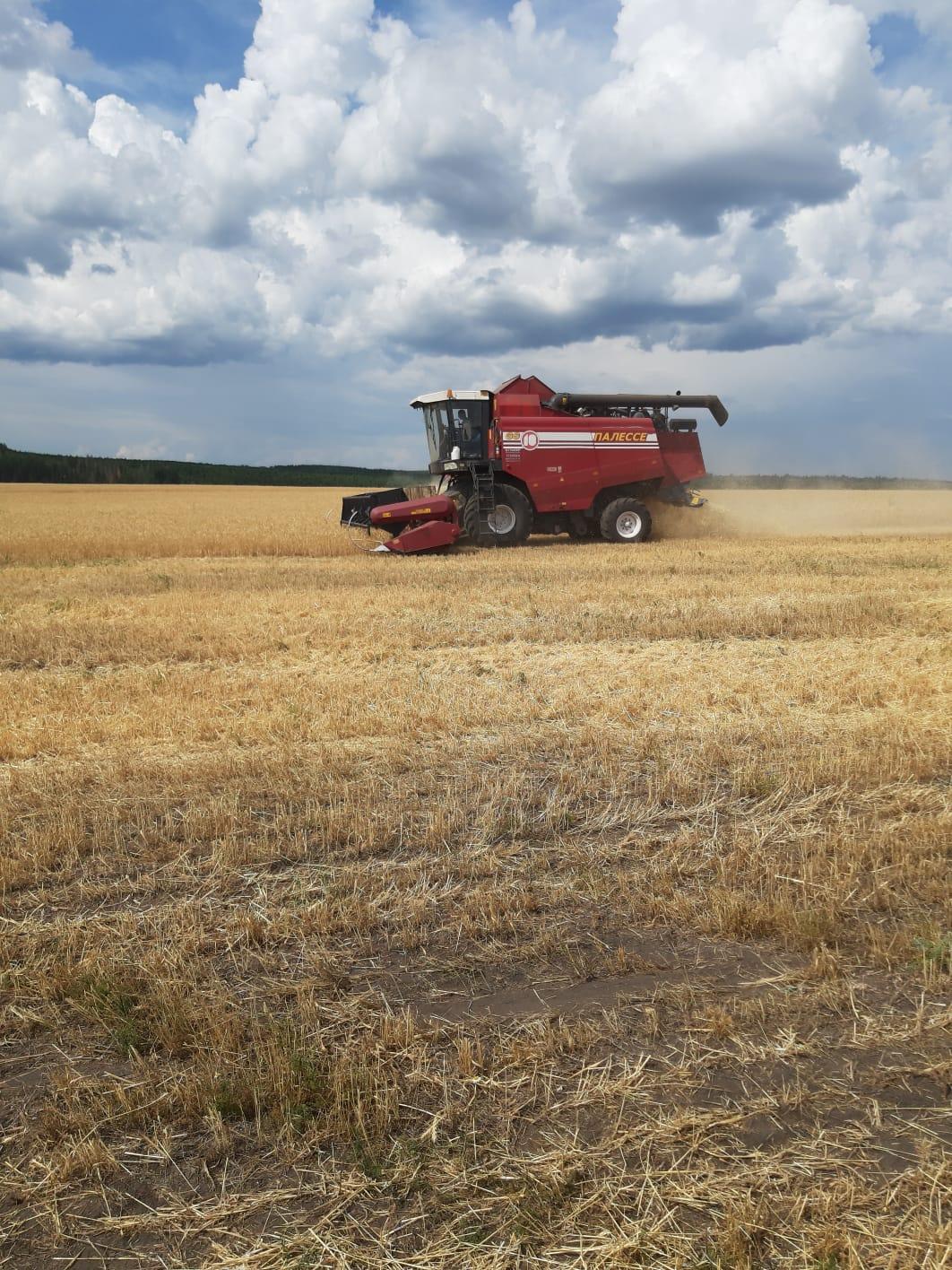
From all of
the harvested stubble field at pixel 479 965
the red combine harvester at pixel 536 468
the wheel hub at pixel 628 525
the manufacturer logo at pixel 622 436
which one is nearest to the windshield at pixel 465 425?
the red combine harvester at pixel 536 468

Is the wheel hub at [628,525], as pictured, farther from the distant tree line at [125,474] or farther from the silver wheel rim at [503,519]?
the distant tree line at [125,474]

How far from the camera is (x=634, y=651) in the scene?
8.87 meters

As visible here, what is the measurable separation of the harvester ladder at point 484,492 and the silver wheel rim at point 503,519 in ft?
0.80

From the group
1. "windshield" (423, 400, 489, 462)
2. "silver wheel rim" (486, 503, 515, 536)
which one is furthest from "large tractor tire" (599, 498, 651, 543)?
"windshield" (423, 400, 489, 462)

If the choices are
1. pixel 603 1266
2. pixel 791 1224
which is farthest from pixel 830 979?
pixel 603 1266

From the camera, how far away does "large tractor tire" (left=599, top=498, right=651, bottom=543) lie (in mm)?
20250

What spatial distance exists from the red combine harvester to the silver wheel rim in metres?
0.02

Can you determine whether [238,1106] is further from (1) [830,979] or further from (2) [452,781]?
(2) [452,781]

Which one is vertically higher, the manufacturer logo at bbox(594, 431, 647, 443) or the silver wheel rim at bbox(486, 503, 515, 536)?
the manufacturer logo at bbox(594, 431, 647, 443)

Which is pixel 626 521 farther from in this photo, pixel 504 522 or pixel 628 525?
pixel 504 522

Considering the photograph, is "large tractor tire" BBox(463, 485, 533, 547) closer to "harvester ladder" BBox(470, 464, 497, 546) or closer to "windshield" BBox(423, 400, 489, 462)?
"harvester ladder" BBox(470, 464, 497, 546)

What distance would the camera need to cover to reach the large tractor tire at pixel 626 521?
20.2 metres

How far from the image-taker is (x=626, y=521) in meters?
20.5

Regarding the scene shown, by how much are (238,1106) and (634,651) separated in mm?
6788
